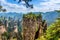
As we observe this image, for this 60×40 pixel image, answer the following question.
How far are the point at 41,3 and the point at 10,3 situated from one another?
482mm

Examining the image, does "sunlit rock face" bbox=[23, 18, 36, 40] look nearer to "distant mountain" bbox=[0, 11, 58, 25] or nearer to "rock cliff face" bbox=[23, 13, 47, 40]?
"rock cliff face" bbox=[23, 13, 47, 40]

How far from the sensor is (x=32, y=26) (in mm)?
2707

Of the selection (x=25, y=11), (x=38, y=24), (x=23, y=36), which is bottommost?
(x=23, y=36)

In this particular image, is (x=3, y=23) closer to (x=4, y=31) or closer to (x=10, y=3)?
(x=4, y=31)

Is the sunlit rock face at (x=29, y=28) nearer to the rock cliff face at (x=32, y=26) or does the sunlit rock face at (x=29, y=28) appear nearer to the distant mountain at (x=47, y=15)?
the rock cliff face at (x=32, y=26)

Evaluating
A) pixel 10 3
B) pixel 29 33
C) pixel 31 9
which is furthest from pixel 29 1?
pixel 29 33

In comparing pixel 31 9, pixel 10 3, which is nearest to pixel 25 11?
pixel 31 9

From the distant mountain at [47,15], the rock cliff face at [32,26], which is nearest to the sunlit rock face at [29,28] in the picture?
the rock cliff face at [32,26]

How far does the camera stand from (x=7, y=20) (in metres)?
2.73

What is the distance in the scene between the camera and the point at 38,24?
2662mm

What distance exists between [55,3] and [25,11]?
1.54ft

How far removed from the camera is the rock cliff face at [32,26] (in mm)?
2641

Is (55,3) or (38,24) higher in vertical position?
(55,3)

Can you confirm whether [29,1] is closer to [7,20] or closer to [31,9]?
[31,9]
